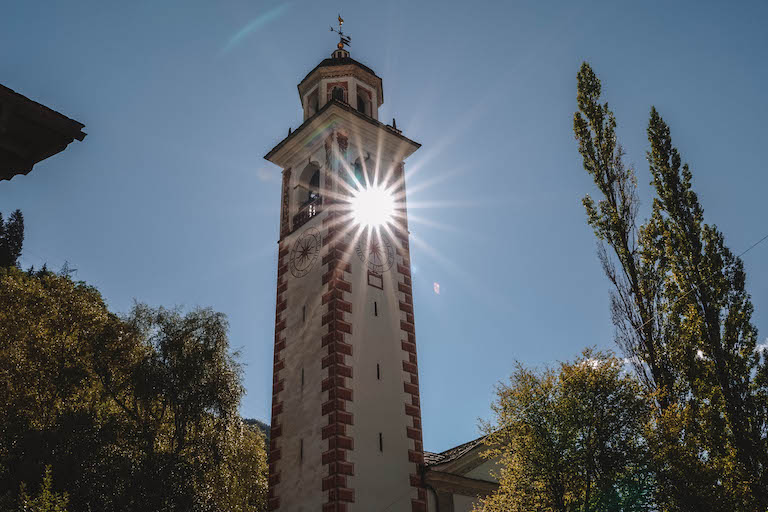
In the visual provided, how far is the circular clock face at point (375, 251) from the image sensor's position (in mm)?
26491

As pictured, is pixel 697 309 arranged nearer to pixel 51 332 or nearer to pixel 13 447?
pixel 13 447

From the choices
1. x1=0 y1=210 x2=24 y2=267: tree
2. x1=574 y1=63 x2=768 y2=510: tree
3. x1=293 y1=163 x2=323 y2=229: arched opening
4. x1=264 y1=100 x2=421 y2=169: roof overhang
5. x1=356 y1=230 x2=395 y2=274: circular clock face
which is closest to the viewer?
x1=574 y1=63 x2=768 y2=510: tree

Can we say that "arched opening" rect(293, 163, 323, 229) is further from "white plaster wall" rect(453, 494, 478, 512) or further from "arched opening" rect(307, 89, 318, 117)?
"white plaster wall" rect(453, 494, 478, 512)

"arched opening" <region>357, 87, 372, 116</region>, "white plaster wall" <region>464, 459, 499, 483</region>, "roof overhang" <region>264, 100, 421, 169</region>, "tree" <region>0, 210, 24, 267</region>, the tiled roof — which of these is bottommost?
"white plaster wall" <region>464, 459, 499, 483</region>

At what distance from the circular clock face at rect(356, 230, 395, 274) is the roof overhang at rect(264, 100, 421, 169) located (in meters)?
5.62

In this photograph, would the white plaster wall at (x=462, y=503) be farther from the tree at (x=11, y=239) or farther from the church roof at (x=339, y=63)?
the tree at (x=11, y=239)

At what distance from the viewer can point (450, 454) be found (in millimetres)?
25734

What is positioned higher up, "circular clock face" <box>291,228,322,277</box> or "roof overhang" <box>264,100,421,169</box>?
"roof overhang" <box>264,100,421,169</box>

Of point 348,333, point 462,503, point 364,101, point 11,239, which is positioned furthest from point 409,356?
point 11,239

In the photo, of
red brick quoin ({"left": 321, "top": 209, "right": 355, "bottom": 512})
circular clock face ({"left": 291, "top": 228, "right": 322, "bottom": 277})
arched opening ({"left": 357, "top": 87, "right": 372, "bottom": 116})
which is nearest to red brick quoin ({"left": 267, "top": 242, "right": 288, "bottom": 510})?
circular clock face ({"left": 291, "top": 228, "right": 322, "bottom": 277})

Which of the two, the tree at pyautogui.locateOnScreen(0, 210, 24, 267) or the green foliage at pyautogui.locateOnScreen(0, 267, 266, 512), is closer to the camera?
the green foliage at pyautogui.locateOnScreen(0, 267, 266, 512)

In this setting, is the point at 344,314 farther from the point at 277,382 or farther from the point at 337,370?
the point at 277,382

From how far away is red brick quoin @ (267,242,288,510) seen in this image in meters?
23.2

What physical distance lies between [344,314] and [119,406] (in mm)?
11576
